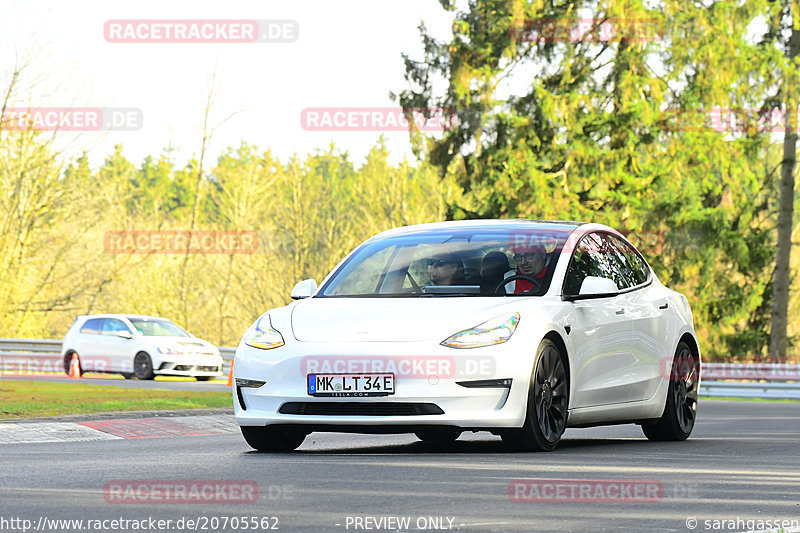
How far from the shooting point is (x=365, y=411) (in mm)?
9375

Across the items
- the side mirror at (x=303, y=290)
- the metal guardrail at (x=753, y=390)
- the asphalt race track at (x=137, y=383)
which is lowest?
the metal guardrail at (x=753, y=390)

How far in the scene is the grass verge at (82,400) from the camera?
48.5 ft

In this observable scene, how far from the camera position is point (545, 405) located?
9781 millimetres

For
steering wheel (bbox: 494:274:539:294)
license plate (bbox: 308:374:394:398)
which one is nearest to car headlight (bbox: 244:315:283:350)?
license plate (bbox: 308:374:394:398)

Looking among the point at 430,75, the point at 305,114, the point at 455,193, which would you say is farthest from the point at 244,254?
the point at 305,114

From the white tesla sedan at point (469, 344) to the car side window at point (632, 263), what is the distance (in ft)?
0.13

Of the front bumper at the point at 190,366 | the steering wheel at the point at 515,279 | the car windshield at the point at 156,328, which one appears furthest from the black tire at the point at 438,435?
the car windshield at the point at 156,328

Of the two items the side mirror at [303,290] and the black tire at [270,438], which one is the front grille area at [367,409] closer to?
the black tire at [270,438]

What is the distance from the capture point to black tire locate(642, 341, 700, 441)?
1182cm

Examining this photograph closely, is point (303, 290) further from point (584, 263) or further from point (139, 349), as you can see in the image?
point (139, 349)

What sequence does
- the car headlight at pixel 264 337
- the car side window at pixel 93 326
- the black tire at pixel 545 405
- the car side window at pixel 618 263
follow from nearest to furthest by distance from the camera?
the black tire at pixel 545 405, the car headlight at pixel 264 337, the car side window at pixel 618 263, the car side window at pixel 93 326

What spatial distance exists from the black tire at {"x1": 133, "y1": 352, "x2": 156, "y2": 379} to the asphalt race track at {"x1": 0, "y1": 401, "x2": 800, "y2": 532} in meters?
19.2

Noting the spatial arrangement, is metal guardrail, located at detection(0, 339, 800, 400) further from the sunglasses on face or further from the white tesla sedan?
the sunglasses on face

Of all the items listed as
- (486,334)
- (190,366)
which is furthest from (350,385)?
(190,366)
